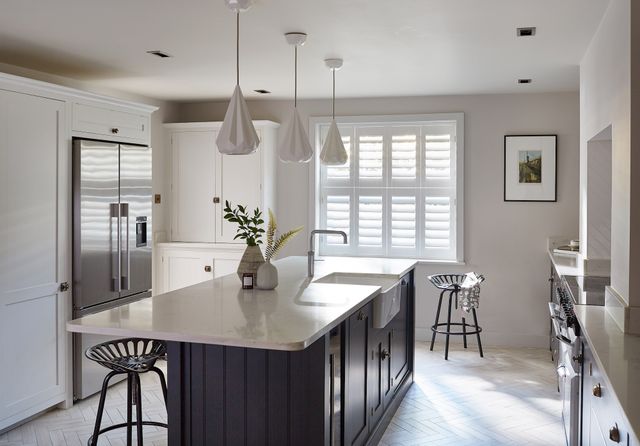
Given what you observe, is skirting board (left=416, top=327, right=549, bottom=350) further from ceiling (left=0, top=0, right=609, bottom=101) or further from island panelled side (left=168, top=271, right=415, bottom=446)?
island panelled side (left=168, top=271, right=415, bottom=446)

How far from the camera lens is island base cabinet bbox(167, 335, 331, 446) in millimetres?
2641

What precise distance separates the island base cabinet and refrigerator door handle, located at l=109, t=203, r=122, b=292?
7.30 ft

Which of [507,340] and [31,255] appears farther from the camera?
[507,340]

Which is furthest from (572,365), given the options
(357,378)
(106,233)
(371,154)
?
(371,154)

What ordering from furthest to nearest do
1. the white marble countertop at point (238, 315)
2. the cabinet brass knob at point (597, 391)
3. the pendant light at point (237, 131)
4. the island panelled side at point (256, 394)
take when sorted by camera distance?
the pendant light at point (237, 131)
the island panelled side at point (256, 394)
the white marble countertop at point (238, 315)
the cabinet brass knob at point (597, 391)

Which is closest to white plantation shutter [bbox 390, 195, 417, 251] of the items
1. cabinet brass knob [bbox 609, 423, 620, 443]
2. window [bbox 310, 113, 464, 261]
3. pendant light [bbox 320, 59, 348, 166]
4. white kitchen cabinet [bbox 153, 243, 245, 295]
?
window [bbox 310, 113, 464, 261]

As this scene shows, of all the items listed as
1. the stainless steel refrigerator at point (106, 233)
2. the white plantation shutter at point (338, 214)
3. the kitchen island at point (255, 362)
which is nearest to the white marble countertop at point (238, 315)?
the kitchen island at point (255, 362)

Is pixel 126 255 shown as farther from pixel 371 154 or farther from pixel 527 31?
pixel 527 31

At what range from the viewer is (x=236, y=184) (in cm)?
661

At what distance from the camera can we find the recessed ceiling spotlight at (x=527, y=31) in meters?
3.74

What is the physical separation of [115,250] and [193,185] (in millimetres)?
2052

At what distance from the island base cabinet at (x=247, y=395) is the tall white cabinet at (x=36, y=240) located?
5.93ft

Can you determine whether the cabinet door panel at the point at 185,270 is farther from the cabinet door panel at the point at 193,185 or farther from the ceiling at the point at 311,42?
the ceiling at the point at 311,42

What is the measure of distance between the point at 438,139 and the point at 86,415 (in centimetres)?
408
